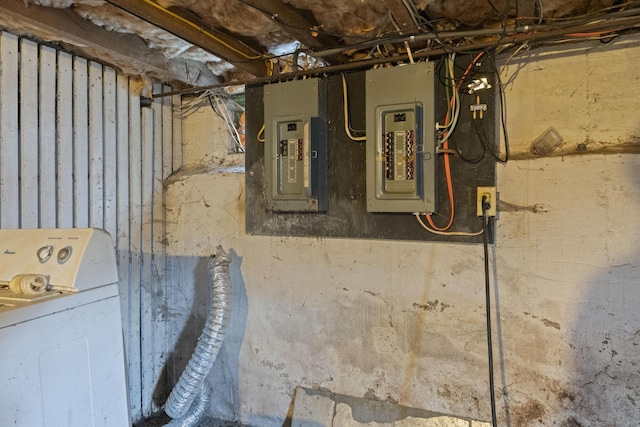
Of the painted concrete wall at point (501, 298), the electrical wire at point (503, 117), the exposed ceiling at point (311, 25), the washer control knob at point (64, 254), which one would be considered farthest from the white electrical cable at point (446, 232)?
the washer control knob at point (64, 254)

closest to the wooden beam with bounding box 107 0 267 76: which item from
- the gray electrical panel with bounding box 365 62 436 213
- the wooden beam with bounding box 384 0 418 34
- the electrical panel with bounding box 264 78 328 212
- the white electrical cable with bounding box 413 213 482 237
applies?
the electrical panel with bounding box 264 78 328 212

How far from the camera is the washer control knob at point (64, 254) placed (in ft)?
3.86

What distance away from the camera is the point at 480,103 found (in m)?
1.68

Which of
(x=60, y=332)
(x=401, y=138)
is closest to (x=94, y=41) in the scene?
(x=60, y=332)

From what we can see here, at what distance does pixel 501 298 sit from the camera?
5.60 ft

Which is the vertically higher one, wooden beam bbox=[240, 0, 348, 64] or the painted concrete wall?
wooden beam bbox=[240, 0, 348, 64]

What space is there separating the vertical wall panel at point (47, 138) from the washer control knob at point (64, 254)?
792 millimetres

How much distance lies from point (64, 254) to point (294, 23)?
1.19 meters

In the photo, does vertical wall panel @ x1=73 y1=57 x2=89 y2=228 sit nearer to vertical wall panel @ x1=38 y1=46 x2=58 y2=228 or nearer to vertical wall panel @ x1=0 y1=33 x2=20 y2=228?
vertical wall panel @ x1=38 y1=46 x2=58 y2=228

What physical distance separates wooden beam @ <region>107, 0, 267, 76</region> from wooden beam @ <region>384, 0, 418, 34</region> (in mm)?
724

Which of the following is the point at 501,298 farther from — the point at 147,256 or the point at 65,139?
the point at 65,139

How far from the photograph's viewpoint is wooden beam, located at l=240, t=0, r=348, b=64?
1519 mm

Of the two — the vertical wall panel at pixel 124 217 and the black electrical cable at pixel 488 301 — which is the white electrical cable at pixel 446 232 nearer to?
the black electrical cable at pixel 488 301

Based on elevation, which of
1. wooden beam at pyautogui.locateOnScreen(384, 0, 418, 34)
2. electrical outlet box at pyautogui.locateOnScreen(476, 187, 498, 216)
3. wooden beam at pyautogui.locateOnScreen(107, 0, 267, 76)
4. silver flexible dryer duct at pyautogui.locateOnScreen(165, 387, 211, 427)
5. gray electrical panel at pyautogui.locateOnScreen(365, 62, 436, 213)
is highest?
wooden beam at pyautogui.locateOnScreen(107, 0, 267, 76)
